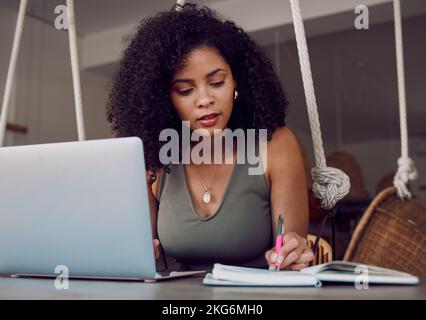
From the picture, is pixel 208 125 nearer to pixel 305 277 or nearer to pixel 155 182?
pixel 155 182

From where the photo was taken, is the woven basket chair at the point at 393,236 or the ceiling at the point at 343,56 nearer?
the woven basket chair at the point at 393,236

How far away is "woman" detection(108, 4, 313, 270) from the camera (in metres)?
1.12

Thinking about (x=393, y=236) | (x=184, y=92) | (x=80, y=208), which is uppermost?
(x=184, y=92)

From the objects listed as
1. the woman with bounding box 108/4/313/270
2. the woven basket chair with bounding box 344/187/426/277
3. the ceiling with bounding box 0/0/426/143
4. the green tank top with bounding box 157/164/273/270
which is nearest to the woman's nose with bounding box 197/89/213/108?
the woman with bounding box 108/4/313/270

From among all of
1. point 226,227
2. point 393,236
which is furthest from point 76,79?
point 393,236

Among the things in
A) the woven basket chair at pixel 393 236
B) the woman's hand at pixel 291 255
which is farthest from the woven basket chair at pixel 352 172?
the woman's hand at pixel 291 255

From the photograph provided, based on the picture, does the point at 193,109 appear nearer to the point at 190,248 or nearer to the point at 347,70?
the point at 190,248

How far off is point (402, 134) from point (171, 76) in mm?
595

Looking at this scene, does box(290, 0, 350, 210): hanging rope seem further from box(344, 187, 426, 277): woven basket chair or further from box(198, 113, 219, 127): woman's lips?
box(344, 187, 426, 277): woven basket chair

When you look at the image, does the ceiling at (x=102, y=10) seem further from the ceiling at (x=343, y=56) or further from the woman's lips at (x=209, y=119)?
the woman's lips at (x=209, y=119)

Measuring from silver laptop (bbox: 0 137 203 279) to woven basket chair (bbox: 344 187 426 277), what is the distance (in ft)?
3.07

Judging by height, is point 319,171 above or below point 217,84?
below

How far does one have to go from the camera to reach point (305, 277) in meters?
0.62

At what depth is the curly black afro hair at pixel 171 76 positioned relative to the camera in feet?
3.95
